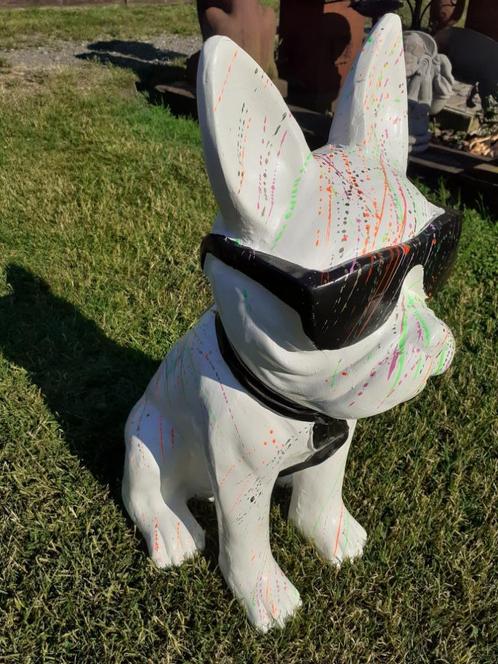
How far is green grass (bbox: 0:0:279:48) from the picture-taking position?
7.64 metres

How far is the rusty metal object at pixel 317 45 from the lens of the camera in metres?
4.82

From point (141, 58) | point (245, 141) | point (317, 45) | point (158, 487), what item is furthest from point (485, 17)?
point (245, 141)

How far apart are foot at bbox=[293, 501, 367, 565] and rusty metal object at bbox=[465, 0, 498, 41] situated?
4.85m

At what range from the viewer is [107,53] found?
6895 mm

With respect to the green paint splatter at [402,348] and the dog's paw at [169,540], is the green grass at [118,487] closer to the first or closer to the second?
the dog's paw at [169,540]


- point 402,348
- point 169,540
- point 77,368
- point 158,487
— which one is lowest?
point 77,368

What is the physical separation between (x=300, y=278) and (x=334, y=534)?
1.06m

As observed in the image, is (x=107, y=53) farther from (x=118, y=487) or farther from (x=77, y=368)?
(x=118, y=487)

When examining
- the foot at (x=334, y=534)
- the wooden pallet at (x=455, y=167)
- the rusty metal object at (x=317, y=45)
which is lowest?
the foot at (x=334, y=534)

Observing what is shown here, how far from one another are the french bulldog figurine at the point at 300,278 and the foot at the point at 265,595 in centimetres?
22

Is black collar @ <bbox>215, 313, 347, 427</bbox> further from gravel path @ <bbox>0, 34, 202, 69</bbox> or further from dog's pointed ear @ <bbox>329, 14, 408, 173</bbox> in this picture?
gravel path @ <bbox>0, 34, 202, 69</bbox>

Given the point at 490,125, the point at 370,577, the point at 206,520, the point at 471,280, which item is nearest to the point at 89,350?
the point at 206,520

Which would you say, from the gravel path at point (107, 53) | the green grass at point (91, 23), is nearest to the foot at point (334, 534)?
the gravel path at point (107, 53)

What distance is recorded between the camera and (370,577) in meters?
1.74
